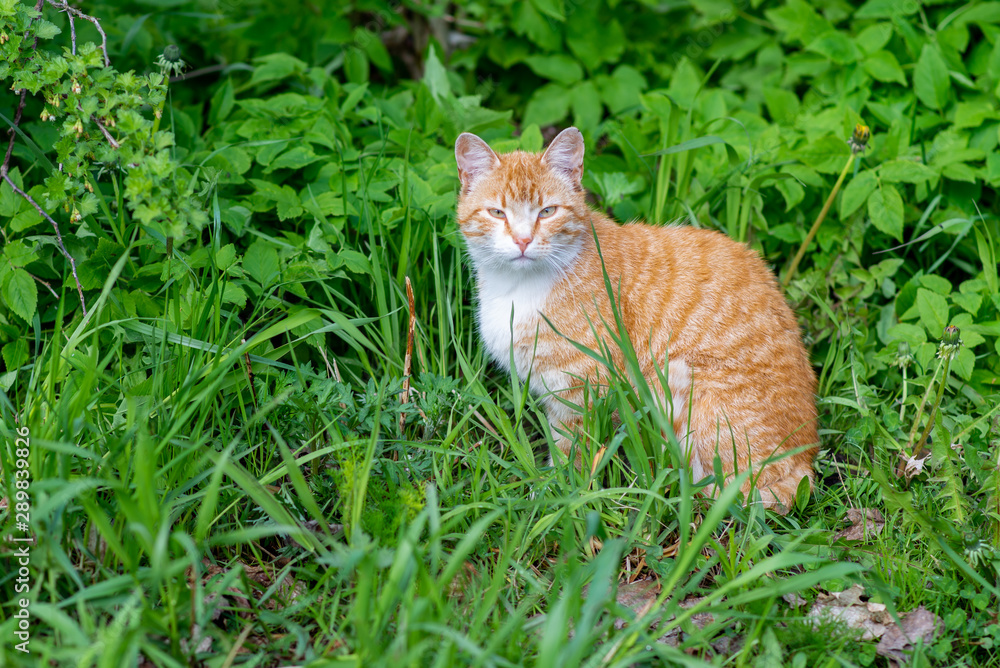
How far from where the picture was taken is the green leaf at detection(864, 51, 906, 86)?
13.4 ft

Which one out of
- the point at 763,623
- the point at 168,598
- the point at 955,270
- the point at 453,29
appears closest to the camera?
the point at 168,598

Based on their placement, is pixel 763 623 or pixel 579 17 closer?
pixel 763 623

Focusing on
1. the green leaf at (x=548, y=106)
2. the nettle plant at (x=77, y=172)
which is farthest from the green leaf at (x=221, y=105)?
the green leaf at (x=548, y=106)

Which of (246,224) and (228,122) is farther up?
(228,122)

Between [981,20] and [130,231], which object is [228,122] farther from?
[981,20]

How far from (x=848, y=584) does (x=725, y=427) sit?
0.71 m

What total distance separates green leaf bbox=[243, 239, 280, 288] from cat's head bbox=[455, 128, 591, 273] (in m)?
0.82

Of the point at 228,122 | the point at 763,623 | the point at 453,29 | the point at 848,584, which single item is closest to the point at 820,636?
the point at 763,623

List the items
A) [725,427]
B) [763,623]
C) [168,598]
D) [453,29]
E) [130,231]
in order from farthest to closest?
[453,29] < [130,231] < [725,427] < [763,623] < [168,598]

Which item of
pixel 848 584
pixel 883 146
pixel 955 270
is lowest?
pixel 848 584

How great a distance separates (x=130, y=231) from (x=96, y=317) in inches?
27.8

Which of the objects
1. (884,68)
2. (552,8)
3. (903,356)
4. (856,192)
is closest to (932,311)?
(903,356)

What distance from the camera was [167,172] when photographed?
243 cm

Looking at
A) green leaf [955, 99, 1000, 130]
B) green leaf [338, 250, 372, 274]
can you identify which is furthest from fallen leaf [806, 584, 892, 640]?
green leaf [955, 99, 1000, 130]
